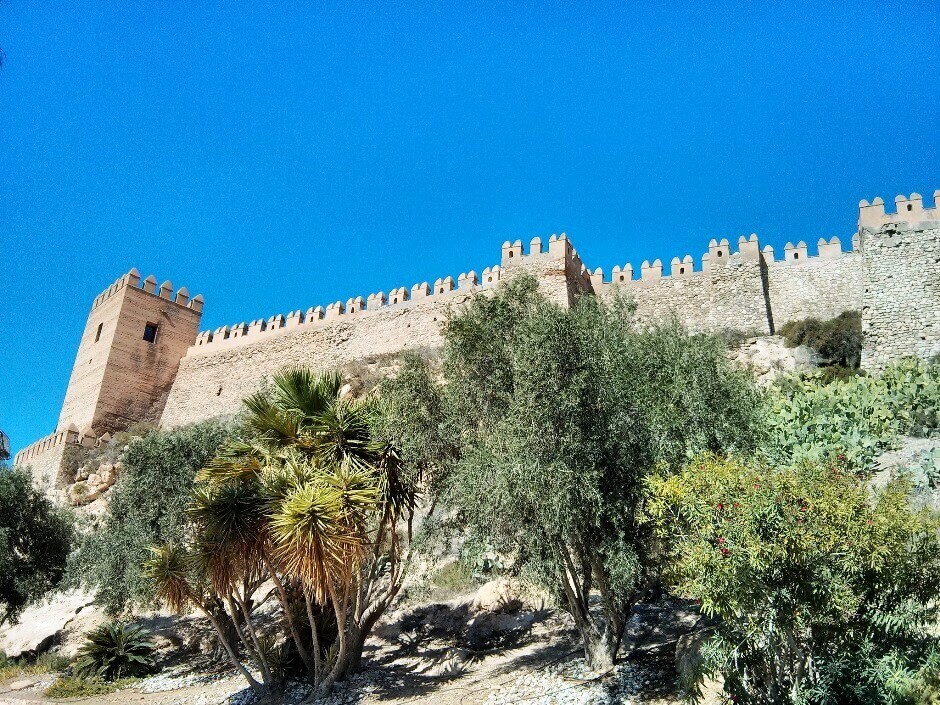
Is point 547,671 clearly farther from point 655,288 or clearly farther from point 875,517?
point 655,288

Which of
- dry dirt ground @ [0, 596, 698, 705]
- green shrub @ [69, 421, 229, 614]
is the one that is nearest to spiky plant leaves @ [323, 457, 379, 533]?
dry dirt ground @ [0, 596, 698, 705]

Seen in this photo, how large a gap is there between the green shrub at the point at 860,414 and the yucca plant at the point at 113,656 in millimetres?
13197

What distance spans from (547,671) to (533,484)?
3232 millimetres

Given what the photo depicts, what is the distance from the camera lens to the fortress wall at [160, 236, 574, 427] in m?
24.0

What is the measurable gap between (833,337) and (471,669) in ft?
51.1

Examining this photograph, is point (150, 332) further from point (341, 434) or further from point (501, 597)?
point (341, 434)

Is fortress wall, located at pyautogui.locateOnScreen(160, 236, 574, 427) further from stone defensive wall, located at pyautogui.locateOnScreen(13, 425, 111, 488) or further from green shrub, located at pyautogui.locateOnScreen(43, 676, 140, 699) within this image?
green shrub, located at pyautogui.locateOnScreen(43, 676, 140, 699)

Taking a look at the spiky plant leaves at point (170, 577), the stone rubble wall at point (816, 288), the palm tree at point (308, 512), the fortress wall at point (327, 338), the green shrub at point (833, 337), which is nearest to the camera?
the palm tree at point (308, 512)

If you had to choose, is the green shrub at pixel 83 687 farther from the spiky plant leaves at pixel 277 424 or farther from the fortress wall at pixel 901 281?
the fortress wall at pixel 901 281

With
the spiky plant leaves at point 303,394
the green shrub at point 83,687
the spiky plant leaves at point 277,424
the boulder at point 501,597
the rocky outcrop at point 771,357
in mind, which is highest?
the rocky outcrop at point 771,357

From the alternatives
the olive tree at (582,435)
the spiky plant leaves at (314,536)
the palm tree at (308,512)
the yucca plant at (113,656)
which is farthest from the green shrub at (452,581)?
the yucca plant at (113,656)

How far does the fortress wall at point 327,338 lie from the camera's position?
24.0m

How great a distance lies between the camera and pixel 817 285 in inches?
999

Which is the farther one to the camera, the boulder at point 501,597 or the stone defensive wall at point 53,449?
the stone defensive wall at point 53,449
